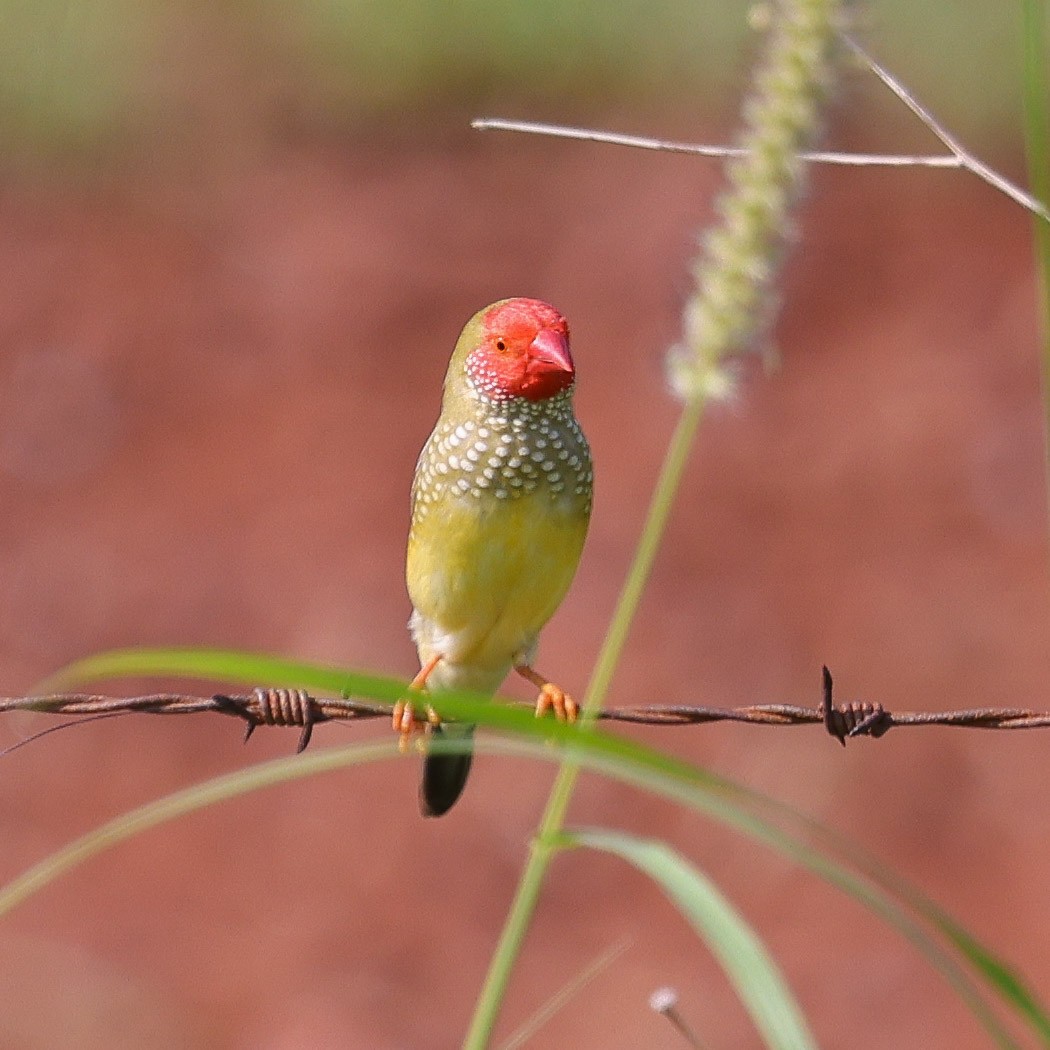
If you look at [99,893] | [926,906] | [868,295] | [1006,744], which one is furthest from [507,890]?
[926,906]

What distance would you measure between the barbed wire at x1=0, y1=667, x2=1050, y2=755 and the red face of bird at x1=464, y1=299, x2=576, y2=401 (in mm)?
991

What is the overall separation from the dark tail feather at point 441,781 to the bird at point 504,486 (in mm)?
307

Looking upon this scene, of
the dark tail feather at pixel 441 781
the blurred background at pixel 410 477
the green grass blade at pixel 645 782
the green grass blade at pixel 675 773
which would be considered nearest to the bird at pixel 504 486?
the dark tail feather at pixel 441 781

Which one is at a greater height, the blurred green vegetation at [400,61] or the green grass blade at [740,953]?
the blurred green vegetation at [400,61]

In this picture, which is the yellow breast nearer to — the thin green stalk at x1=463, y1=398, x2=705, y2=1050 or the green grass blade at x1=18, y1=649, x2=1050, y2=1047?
the thin green stalk at x1=463, y1=398, x2=705, y2=1050

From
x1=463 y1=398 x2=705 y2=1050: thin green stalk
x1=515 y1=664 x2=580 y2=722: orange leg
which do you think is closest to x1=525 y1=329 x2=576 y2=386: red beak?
x1=515 y1=664 x2=580 y2=722: orange leg

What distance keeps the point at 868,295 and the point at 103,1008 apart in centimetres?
632

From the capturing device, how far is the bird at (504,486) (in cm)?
369

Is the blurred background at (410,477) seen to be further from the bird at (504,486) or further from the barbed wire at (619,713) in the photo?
the barbed wire at (619,713)

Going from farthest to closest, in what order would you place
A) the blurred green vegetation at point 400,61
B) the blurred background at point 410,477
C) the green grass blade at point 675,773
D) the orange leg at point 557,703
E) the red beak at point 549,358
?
the blurred green vegetation at point 400,61 → the blurred background at point 410,477 → the orange leg at point 557,703 → the red beak at point 549,358 → the green grass blade at point 675,773

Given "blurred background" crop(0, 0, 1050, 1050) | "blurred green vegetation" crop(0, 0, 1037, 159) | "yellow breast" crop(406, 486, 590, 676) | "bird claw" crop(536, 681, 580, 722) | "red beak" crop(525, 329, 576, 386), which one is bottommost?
"bird claw" crop(536, 681, 580, 722)

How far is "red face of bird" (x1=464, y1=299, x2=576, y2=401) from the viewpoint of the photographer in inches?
144

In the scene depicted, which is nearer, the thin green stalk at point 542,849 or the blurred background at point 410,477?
the thin green stalk at point 542,849

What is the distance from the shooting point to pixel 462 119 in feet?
40.1
